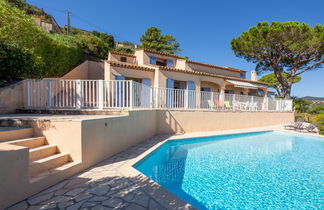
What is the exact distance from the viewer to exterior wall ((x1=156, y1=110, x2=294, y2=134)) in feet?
40.1

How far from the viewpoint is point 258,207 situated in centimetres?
438

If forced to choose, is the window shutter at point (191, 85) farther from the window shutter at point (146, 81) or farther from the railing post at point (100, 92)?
the railing post at point (100, 92)

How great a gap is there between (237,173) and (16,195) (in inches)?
275

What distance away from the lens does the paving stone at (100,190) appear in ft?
13.1

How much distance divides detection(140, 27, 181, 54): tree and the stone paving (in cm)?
3918

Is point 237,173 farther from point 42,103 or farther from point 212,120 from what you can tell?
point 42,103

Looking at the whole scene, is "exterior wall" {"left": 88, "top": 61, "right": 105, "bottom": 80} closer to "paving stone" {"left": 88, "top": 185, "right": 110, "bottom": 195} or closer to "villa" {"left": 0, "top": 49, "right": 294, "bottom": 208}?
"villa" {"left": 0, "top": 49, "right": 294, "bottom": 208}

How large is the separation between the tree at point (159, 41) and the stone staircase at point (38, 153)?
126ft

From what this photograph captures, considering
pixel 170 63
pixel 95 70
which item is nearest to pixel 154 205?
pixel 170 63

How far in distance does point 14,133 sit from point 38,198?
2.53m

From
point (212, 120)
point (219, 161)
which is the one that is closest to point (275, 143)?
point (212, 120)

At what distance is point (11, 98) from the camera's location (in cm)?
852

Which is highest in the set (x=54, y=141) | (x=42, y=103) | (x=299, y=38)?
(x=299, y=38)

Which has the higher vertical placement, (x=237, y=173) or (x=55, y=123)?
(x=55, y=123)
